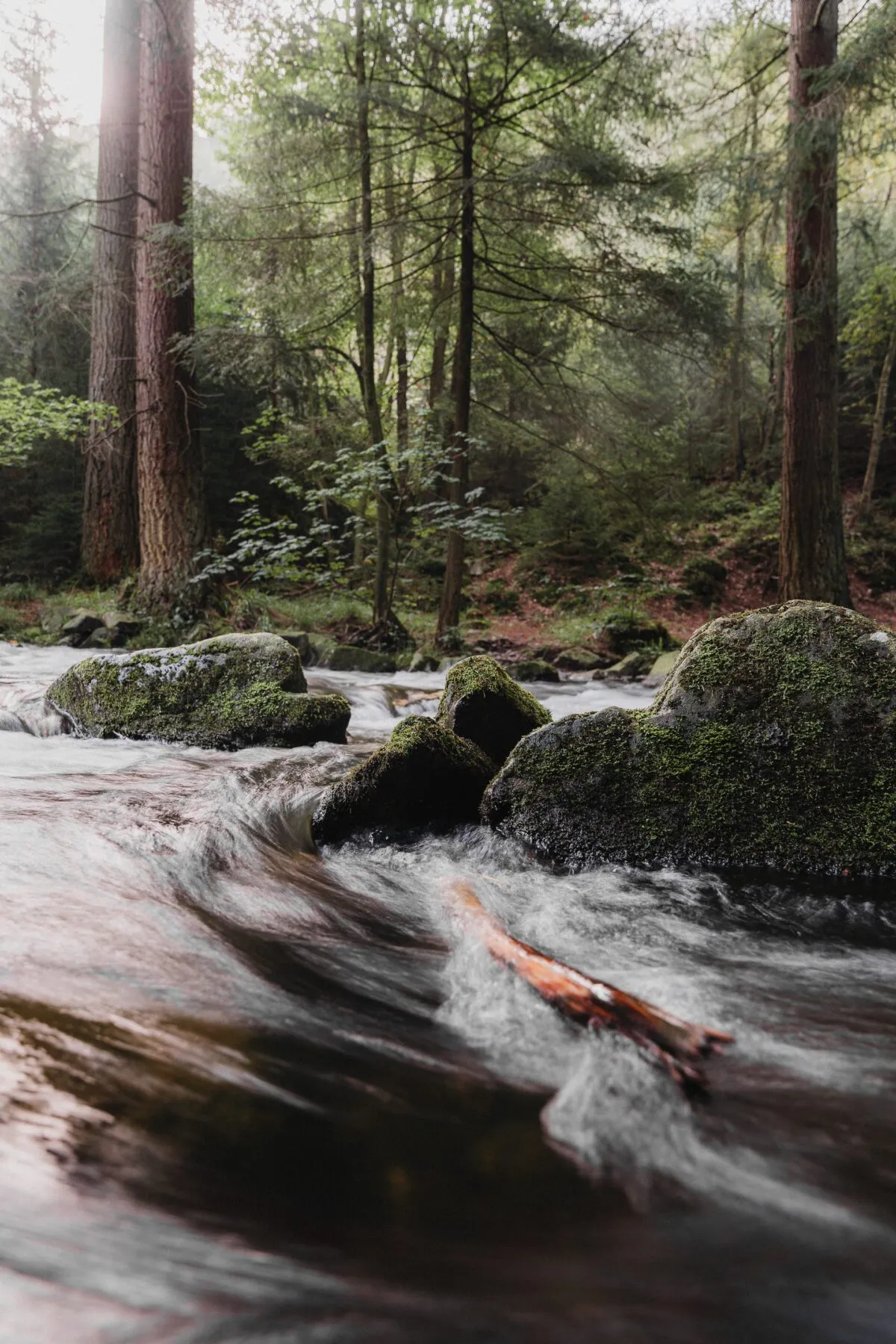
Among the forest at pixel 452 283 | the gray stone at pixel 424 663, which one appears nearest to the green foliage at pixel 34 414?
the forest at pixel 452 283

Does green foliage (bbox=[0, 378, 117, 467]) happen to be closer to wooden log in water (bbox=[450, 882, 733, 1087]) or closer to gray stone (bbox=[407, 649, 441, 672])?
gray stone (bbox=[407, 649, 441, 672])

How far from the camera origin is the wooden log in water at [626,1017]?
1810 mm

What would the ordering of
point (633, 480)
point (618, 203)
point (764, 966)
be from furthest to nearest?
1. point (633, 480)
2. point (618, 203)
3. point (764, 966)

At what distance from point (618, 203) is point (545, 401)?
2708mm

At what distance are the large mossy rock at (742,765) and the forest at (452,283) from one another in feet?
18.9

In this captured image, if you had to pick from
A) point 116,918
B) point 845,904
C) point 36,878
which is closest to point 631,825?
point 845,904

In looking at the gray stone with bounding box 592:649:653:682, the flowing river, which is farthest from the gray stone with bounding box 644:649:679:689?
the flowing river

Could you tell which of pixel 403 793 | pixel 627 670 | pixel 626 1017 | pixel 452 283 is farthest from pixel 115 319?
pixel 626 1017

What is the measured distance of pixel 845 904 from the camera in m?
2.92

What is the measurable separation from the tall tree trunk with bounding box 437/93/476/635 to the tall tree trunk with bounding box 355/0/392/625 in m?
0.96

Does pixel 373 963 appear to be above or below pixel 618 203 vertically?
below

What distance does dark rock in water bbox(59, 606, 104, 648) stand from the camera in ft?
35.2

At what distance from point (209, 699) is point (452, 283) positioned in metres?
9.61

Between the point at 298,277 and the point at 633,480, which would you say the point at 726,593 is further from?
the point at 298,277
